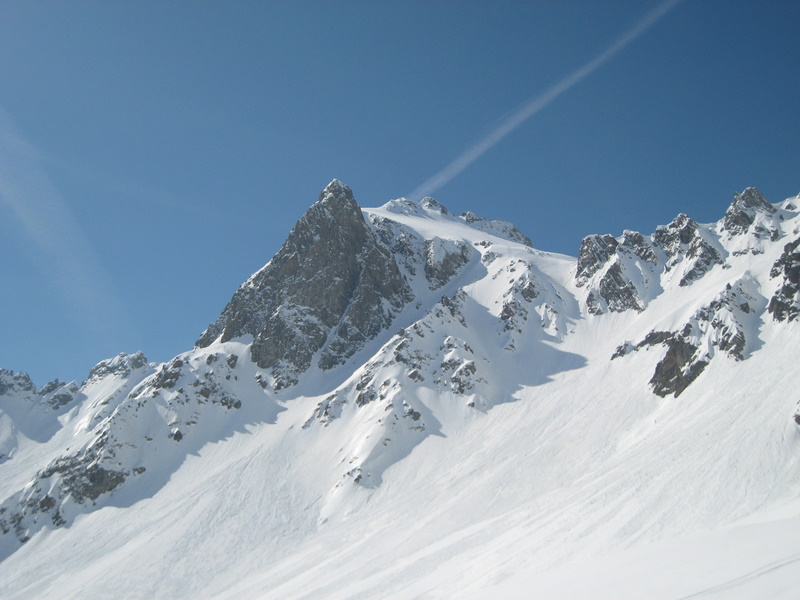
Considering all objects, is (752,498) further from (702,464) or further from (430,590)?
(430,590)

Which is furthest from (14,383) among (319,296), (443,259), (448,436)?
(448,436)

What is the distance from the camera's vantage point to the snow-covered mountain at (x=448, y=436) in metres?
33.4

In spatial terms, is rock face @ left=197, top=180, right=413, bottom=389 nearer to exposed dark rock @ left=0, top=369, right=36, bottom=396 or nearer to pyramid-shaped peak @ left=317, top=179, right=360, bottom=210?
pyramid-shaped peak @ left=317, top=179, right=360, bottom=210

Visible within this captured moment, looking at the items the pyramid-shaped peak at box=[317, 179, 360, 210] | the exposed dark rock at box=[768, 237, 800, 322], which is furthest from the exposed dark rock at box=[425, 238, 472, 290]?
the exposed dark rock at box=[768, 237, 800, 322]

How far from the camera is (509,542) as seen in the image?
3666 cm

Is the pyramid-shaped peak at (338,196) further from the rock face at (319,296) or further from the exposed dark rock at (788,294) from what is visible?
the exposed dark rock at (788,294)

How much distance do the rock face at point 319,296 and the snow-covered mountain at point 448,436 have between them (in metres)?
0.46

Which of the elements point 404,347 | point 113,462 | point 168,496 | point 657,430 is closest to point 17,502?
point 113,462

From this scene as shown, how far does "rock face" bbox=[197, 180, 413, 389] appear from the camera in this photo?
10288 cm

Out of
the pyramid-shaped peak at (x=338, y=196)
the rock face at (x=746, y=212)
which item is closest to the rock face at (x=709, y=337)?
the rock face at (x=746, y=212)

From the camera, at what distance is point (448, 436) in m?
70.6

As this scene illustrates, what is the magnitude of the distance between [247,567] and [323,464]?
18.8 metres

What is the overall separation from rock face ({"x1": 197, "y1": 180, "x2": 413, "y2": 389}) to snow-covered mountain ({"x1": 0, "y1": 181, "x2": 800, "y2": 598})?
0.46m

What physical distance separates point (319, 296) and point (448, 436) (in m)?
49.7
